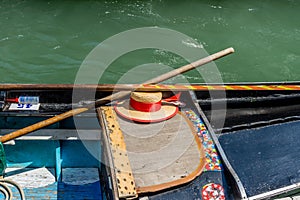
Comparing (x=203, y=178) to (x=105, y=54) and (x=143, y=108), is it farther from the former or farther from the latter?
(x=105, y=54)

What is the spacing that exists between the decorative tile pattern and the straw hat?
0.69ft

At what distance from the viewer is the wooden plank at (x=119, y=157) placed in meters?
3.29

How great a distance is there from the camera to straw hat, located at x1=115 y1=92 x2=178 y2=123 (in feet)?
13.0

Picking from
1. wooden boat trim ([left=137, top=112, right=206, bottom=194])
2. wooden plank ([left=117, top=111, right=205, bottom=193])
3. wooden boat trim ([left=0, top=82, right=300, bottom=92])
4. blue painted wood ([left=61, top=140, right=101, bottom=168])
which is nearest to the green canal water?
wooden boat trim ([left=0, top=82, right=300, bottom=92])

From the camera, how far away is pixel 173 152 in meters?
3.70

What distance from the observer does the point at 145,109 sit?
400cm

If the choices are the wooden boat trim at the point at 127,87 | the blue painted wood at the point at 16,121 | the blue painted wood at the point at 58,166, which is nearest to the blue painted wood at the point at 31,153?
the blue painted wood at the point at 58,166

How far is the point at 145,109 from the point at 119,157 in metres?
0.63

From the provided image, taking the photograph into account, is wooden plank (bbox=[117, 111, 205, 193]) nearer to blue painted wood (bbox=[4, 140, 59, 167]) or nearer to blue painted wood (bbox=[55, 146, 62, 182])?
blue painted wood (bbox=[55, 146, 62, 182])

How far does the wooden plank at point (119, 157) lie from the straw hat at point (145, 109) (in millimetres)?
119

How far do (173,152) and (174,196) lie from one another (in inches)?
16.3

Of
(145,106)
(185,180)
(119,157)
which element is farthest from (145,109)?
(185,180)

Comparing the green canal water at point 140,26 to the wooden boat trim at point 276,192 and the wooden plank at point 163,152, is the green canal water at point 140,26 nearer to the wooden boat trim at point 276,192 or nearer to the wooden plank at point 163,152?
the wooden plank at point 163,152

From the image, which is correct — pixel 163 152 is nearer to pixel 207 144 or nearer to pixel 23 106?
pixel 207 144
